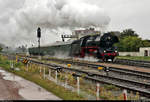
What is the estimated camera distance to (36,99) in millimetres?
8875

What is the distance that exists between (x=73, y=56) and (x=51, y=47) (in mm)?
12247

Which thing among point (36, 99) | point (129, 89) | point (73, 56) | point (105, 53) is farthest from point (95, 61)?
point (36, 99)

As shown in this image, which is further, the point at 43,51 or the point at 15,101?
the point at 43,51

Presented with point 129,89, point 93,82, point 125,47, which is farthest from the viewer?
point 125,47

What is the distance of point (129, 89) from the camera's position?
1055 cm

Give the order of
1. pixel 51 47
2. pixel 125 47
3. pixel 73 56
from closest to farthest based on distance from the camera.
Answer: pixel 73 56, pixel 51 47, pixel 125 47

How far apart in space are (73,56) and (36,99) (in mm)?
26346

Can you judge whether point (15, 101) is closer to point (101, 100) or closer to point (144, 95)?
point (101, 100)

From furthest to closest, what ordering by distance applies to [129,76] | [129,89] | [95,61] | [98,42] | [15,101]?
[95,61] → [98,42] → [129,76] → [129,89] → [15,101]

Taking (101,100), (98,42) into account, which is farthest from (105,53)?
(101,100)

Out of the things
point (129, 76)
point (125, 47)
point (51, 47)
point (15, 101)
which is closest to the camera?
point (15, 101)

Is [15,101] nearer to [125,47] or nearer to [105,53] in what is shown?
[105,53]

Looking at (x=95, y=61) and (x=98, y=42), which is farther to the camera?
(x=95, y=61)

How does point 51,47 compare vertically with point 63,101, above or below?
above
